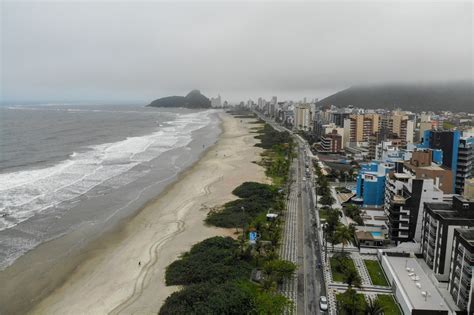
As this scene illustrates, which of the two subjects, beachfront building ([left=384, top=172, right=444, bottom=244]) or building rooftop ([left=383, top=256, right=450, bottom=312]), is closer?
building rooftop ([left=383, top=256, right=450, bottom=312])

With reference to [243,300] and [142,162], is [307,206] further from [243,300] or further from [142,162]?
[142,162]

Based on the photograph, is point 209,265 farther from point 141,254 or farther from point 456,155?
point 456,155

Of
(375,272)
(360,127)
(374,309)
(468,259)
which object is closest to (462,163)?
(375,272)

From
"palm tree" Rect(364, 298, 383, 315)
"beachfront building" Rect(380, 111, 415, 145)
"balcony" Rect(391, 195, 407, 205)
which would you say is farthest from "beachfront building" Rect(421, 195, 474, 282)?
"beachfront building" Rect(380, 111, 415, 145)

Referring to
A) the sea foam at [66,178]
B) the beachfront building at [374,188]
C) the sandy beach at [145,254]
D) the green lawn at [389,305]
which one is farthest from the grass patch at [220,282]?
the sea foam at [66,178]

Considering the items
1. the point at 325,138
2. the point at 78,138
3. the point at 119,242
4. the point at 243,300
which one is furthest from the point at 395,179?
the point at 78,138

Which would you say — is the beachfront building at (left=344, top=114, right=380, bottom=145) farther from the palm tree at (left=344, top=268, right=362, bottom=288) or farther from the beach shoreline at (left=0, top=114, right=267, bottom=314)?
the palm tree at (left=344, top=268, right=362, bottom=288)
